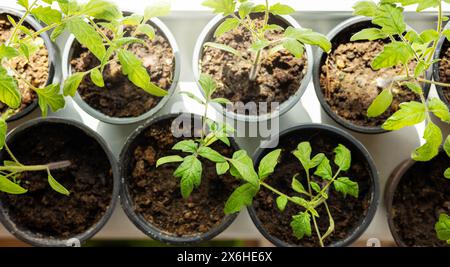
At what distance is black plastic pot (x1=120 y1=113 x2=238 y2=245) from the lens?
116 centimetres

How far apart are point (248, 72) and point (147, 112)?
291 millimetres

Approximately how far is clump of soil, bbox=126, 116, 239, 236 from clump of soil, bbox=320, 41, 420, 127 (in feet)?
1.06

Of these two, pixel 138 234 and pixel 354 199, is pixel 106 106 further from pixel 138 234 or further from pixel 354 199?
pixel 354 199

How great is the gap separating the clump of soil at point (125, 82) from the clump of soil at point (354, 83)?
43 centimetres

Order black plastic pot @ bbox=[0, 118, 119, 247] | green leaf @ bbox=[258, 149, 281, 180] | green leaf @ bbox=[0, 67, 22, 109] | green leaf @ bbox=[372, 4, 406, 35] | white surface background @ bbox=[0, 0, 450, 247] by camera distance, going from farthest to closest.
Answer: white surface background @ bbox=[0, 0, 450, 247]
black plastic pot @ bbox=[0, 118, 119, 247]
green leaf @ bbox=[258, 149, 281, 180]
green leaf @ bbox=[372, 4, 406, 35]
green leaf @ bbox=[0, 67, 22, 109]

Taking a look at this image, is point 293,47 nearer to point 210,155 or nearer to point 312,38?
point 312,38

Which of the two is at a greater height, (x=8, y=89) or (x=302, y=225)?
(x=8, y=89)

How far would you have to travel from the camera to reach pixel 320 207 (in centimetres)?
124

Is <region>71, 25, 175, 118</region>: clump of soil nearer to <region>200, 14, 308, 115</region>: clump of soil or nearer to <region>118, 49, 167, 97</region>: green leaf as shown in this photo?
<region>200, 14, 308, 115</region>: clump of soil

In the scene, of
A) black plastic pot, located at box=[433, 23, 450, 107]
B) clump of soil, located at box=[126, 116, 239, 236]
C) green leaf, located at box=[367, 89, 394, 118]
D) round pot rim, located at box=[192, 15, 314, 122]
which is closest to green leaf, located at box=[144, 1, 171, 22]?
round pot rim, located at box=[192, 15, 314, 122]

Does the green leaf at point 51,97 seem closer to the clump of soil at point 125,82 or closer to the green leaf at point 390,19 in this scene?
the clump of soil at point 125,82

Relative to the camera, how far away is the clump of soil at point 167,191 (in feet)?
3.96

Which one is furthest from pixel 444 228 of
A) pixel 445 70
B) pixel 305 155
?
pixel 445 70

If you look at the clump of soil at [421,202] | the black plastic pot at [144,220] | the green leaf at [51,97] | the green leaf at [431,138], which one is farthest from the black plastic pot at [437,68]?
the green leaf at [51,97]
